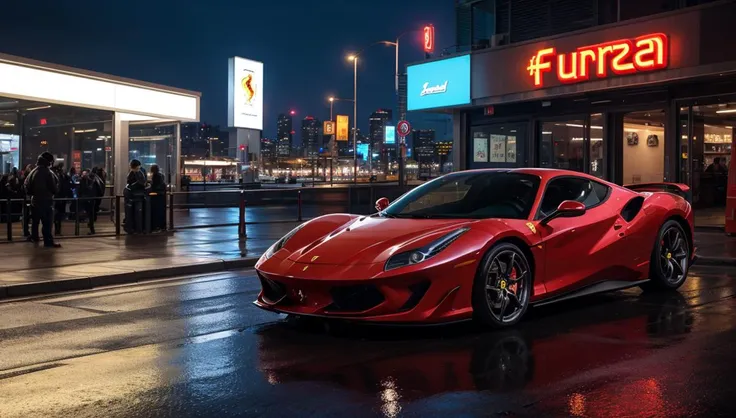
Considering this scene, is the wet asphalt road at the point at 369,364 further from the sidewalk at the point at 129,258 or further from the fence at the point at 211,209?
the fence at the point at 211,209

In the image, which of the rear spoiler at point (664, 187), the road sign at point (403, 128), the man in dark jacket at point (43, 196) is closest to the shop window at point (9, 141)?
the man in dark jacket at point (43, 196)

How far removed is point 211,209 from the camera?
30500 millimetres

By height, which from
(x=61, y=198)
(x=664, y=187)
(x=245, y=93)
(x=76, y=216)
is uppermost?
(x=245, y=93)

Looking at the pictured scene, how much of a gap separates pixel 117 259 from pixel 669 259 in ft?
→ 28.2

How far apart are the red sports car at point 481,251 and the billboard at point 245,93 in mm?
44260

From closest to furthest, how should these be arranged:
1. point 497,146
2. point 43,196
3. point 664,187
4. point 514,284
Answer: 1. point 514,284
2. point 664,187
3. point 43,196
4. point 497,146

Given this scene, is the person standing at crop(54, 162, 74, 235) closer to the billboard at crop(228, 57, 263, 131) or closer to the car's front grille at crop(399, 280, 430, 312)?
the car's front grille at crop(399, 280, 430, 312)

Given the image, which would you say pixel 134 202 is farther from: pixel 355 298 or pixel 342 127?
pixel 342 127

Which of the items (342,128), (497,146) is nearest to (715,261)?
(497,146)

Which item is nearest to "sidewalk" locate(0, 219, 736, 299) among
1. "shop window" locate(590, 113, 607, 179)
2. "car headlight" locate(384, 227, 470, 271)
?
"shop window" locate(590, 113, 607, 179)

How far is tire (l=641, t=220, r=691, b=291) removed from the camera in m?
8.24

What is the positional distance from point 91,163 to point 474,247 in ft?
77.5

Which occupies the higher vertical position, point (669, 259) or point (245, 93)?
point (245, 93)

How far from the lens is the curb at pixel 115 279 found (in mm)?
9694
